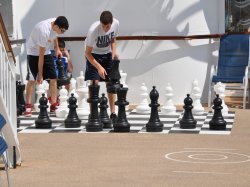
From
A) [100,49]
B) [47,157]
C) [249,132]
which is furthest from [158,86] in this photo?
[47,157]

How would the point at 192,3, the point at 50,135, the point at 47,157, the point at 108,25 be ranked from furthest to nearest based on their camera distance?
1. the point at 192,3
2. the point at 108,25
3. the point at 50,135
4. the point at 47,157

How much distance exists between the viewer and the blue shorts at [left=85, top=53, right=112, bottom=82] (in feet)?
26.3

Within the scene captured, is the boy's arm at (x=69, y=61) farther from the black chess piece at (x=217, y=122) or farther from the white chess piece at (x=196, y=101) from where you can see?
the black chess piece at (x=217, y=122)

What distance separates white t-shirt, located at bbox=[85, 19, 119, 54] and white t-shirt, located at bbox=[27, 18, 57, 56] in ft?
2.19

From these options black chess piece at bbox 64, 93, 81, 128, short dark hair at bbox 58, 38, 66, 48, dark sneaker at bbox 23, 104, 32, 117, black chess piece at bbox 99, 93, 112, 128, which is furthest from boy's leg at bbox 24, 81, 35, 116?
black chess piece at bbox 99, 93, 112, 128

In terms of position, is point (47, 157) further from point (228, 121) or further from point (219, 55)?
point (219, 55)

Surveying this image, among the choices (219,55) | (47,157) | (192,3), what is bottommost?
(47,157)

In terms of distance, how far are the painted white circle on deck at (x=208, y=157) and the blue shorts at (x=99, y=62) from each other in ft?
7.42

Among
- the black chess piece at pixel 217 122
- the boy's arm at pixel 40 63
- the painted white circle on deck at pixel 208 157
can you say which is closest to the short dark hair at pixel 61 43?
the boy's arm at pixel 40 63

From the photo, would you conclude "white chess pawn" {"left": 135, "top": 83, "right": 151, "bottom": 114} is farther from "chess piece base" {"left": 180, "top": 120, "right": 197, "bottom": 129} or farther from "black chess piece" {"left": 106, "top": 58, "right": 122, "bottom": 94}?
"chess piece base" {"left": 180, "top": 120, "right": 197, "bottom": 129}

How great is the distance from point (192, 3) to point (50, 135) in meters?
3.42

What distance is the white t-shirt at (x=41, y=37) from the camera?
841cm

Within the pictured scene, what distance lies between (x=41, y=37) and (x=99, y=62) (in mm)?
770

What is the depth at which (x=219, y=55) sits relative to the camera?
978cm
